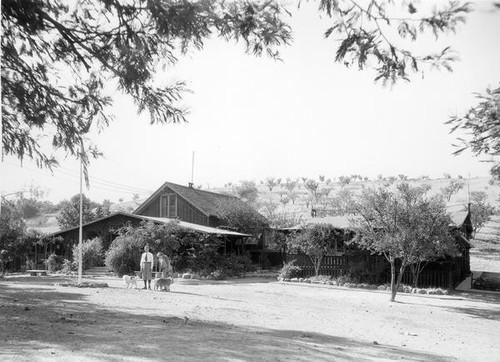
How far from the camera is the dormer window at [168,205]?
3709cm

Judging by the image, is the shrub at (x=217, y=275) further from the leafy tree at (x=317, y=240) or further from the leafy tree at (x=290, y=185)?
the leafy tree at (x=290, y=185)

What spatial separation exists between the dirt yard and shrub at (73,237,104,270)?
570 inches

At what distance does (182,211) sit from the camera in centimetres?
3669

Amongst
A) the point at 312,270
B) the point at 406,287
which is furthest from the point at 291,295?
the point at 312,270

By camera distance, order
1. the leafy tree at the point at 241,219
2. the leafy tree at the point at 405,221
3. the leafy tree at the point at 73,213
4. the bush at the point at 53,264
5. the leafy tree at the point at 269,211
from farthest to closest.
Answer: the leafy tree at the point at 269,211
the leafy tree at the point at 73,213
the leafy tree at the point at 241,219
the bush at the point at 53,264
the leafy tree at the point at 405,221

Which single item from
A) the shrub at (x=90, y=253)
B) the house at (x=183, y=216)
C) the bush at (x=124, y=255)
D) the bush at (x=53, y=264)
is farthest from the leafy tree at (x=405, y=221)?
the bush at (x=53, y=264)

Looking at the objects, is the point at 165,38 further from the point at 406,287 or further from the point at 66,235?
the point at 66,235

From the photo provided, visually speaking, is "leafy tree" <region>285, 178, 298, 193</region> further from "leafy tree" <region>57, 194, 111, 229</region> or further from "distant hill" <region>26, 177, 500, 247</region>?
"leafy tree" <region>57, 194, 111, 229</region>

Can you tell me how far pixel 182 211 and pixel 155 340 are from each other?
95.5 ft

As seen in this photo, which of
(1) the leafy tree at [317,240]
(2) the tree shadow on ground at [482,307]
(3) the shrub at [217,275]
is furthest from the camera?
(3) the shrub at [217,275]

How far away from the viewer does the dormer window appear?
3709cm

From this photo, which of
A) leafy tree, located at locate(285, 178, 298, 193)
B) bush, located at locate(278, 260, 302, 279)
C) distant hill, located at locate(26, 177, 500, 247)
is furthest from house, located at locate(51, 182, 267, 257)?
leafy tree, located at locate(285, 178, 298, 193)

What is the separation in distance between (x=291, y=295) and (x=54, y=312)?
35.5 feet

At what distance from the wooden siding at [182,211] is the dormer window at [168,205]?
24 centimetres
